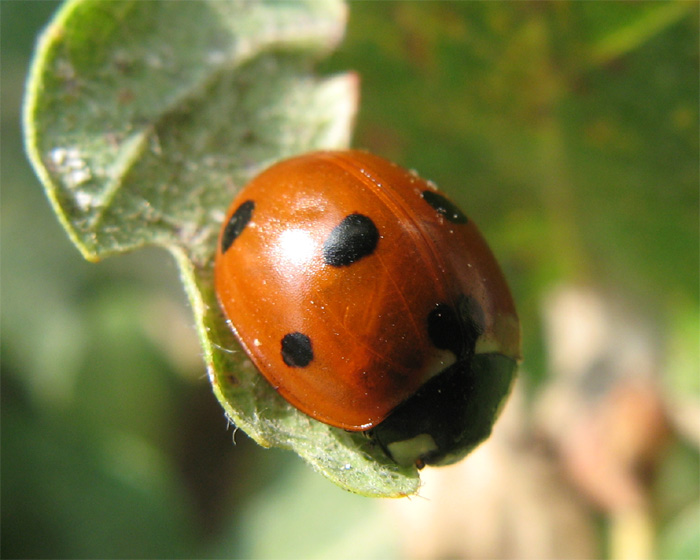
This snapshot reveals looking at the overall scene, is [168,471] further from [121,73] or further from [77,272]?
[121,73]

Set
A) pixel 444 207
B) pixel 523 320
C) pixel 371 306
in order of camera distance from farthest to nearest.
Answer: pixel 523 320 → pixel 444 207 → pixel 371 306

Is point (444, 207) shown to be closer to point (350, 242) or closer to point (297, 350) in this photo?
point (350, 242)

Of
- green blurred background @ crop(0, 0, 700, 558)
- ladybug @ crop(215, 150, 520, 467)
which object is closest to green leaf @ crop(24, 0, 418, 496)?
ladybug @ crop(215, 150, 520, 467)

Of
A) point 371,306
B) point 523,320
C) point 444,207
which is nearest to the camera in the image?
point 371,306

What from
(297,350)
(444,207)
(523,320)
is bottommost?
(523,320)

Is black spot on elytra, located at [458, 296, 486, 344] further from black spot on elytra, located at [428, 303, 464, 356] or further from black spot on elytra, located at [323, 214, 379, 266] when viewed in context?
black spot on elytra, located at [323, 214, 379, 266]

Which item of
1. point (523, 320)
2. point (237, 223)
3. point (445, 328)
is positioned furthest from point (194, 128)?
point (523, 320)

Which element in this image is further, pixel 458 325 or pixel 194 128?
pixel 194 128

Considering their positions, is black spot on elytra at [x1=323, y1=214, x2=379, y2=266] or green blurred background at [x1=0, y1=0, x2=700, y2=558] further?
green blurred background at [x1=0, y1=0, x2=700, y2=558]

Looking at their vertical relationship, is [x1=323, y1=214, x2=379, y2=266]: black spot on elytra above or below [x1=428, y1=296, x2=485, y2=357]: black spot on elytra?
above
